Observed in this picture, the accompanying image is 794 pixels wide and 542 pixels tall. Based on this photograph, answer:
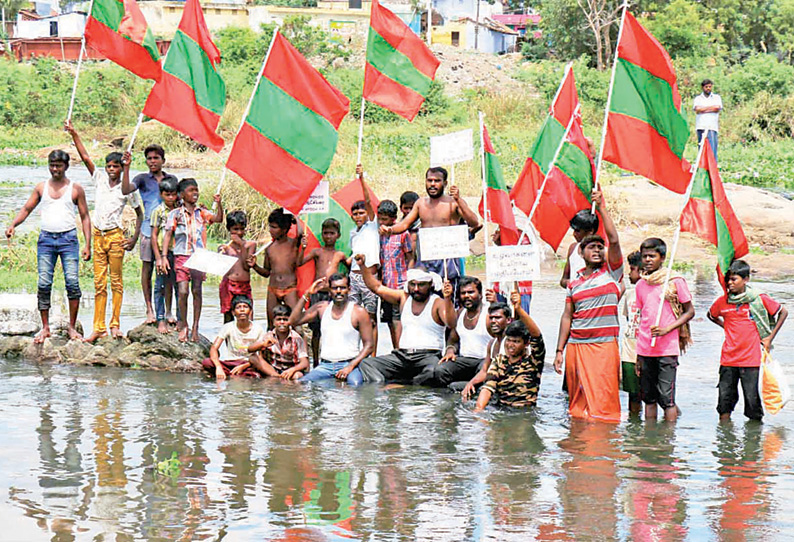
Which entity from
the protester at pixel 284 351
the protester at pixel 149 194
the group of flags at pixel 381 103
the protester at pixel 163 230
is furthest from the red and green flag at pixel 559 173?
the protester at pixel 149 194

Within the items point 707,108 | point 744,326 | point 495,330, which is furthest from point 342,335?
point 707,108

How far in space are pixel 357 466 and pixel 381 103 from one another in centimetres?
478

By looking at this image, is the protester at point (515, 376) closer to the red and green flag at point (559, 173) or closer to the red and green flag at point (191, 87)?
the red and green flag at point (559, 173)

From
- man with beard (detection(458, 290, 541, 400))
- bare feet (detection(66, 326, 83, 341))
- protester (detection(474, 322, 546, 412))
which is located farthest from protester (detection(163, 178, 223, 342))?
protester (detection(474, 322, 546, 412))

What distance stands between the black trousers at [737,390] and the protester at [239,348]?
4177 mm

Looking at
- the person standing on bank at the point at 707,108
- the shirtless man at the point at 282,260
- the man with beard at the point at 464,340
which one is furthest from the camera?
the person standing on bank at the point at 707,108

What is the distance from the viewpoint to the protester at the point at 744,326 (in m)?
8.87

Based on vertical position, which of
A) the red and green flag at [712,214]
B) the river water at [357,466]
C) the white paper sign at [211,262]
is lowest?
the river water at [357,466]

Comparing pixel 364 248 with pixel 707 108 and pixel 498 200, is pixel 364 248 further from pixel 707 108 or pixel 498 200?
pixel 707 108

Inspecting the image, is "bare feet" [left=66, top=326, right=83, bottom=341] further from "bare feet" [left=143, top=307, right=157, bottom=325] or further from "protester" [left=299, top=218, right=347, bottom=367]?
"protester" [left=299, top=218, right=347, bottom=367]

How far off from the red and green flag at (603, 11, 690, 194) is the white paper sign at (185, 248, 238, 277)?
3.45 meters

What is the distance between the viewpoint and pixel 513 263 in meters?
9.02

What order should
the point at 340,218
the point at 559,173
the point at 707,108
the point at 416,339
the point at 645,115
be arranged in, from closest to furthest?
the point at 645,115
the point at 559,173
the point at 416,339
the point at 340,218
the point at 707,108

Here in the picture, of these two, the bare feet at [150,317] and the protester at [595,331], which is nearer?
the protester at [595,331]
